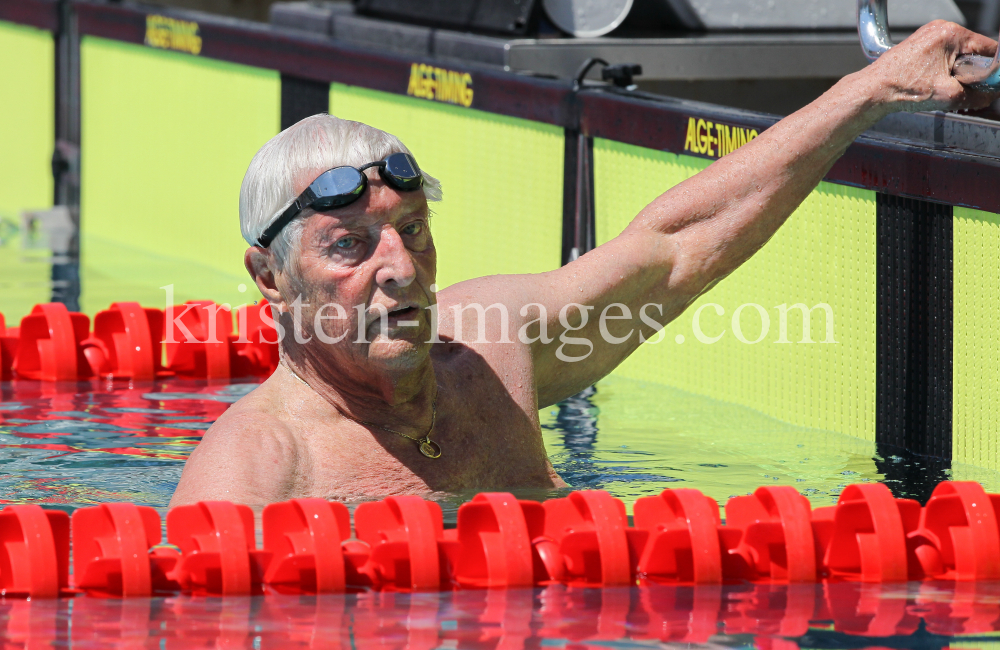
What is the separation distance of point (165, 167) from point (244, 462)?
570cm

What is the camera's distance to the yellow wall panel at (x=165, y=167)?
764 centimetres

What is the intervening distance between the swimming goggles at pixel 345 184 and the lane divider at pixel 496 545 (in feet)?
1.95

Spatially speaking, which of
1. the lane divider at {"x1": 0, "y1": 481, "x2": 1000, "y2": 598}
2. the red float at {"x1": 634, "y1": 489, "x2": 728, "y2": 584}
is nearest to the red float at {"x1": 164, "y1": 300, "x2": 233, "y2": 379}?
the lane divider at {"x1": 0, "y1": 481, "x2": 1000, "y2": 598}

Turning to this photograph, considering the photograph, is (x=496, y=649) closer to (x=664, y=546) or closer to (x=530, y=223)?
(x=664, y=546)

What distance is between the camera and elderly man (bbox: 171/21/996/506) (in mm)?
3113

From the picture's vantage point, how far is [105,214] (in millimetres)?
9219

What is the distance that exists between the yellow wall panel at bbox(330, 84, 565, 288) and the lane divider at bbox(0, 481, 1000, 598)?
2.92 metres

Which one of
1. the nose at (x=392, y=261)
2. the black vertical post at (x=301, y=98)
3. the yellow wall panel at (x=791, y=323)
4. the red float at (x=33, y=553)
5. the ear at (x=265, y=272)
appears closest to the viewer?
the red float at (x=33, y=553)

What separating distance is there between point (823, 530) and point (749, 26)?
409 cm
